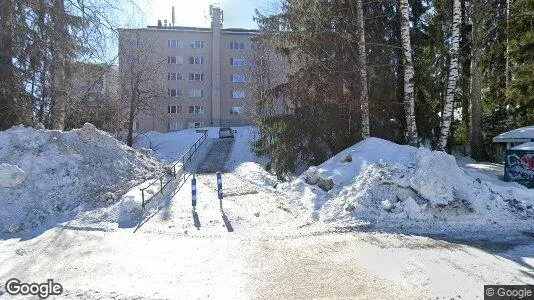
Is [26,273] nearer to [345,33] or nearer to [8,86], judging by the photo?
[8,86]

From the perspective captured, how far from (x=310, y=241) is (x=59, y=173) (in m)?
8.20

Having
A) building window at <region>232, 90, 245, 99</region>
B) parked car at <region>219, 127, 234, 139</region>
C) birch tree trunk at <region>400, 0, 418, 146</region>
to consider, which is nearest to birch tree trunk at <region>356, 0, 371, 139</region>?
birch tree trunk at <region>400, 0, 418, 146</region>

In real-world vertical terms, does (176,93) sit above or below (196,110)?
above

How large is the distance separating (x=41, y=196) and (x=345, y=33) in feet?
38.6

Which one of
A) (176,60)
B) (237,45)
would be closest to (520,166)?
(237,45)

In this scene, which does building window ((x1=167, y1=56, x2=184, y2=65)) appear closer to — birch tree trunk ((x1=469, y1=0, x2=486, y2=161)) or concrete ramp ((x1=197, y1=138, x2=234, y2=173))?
concrete ramp ((x1=197, y1=138, x2=234, y2=173))

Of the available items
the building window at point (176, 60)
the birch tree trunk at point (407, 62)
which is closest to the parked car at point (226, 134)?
the building window at point (176, 60)

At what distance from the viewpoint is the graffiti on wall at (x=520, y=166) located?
13.6 metres

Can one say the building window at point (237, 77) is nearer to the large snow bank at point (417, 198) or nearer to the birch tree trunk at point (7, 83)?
the birch tree trunk at point (7, 83)

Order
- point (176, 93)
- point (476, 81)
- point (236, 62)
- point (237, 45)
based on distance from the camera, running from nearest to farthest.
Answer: point (476, 81) → point (176, 93) → point (236, 62) → point (237, 45)

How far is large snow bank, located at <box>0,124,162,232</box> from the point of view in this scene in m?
11.0

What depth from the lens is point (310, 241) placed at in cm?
880

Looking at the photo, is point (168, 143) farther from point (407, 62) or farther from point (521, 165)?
point (521, 165)

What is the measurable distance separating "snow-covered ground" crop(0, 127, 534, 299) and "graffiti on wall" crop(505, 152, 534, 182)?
249 centimetres
